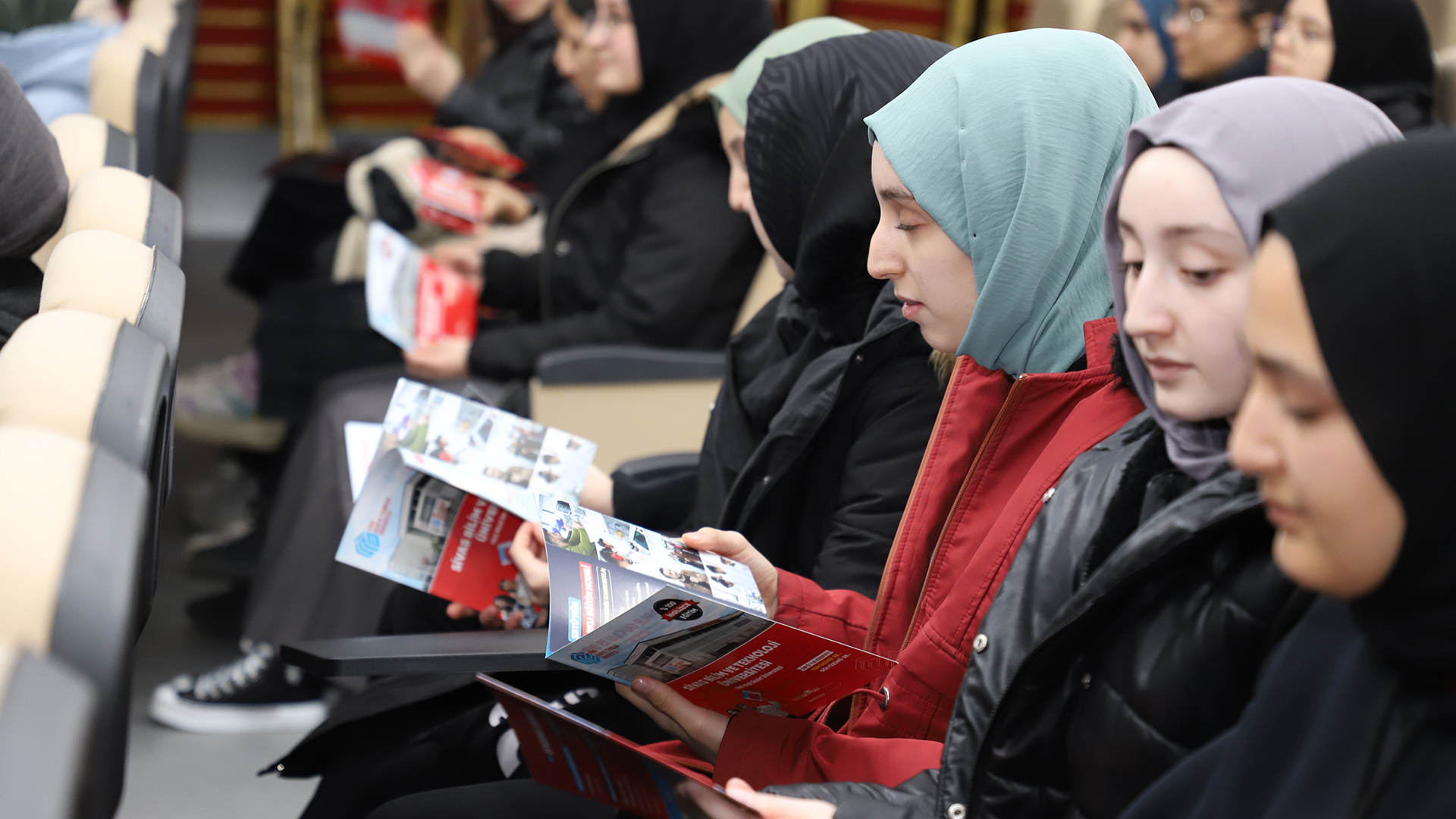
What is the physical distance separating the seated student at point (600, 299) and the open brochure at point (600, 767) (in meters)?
1.06

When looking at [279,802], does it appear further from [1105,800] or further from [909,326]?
[1105,800]

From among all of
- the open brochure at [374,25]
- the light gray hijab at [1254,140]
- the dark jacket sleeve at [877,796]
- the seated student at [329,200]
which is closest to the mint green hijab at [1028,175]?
the light gray hijab at [1254,140]

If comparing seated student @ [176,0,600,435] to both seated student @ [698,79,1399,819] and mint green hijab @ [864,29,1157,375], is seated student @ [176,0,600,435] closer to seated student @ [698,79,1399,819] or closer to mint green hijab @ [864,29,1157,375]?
mint green hijab @ [864,29,1157,375]

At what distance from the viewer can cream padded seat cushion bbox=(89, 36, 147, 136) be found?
2006mm

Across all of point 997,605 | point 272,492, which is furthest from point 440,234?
point 997,605

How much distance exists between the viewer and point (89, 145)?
1612 millimetres

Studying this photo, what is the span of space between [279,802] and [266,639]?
335 mm

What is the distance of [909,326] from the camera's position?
4.76ft

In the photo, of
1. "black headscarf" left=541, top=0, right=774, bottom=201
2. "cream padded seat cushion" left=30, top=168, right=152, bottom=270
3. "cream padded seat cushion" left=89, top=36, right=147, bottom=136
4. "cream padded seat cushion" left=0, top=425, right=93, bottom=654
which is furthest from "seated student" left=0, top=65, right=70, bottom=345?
"black headscarf" left=541, top=0, right=774, bottom=201

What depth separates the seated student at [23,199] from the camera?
1294 mm

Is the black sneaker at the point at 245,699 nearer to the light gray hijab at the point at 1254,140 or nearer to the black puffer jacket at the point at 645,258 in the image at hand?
the black puffer jacket at the point at 645,258

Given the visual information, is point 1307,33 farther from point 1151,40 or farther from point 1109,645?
point 1109,645

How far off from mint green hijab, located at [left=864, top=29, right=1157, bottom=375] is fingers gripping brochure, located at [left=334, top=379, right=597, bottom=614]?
0.54 metres

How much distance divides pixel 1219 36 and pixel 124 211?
8.48ft
